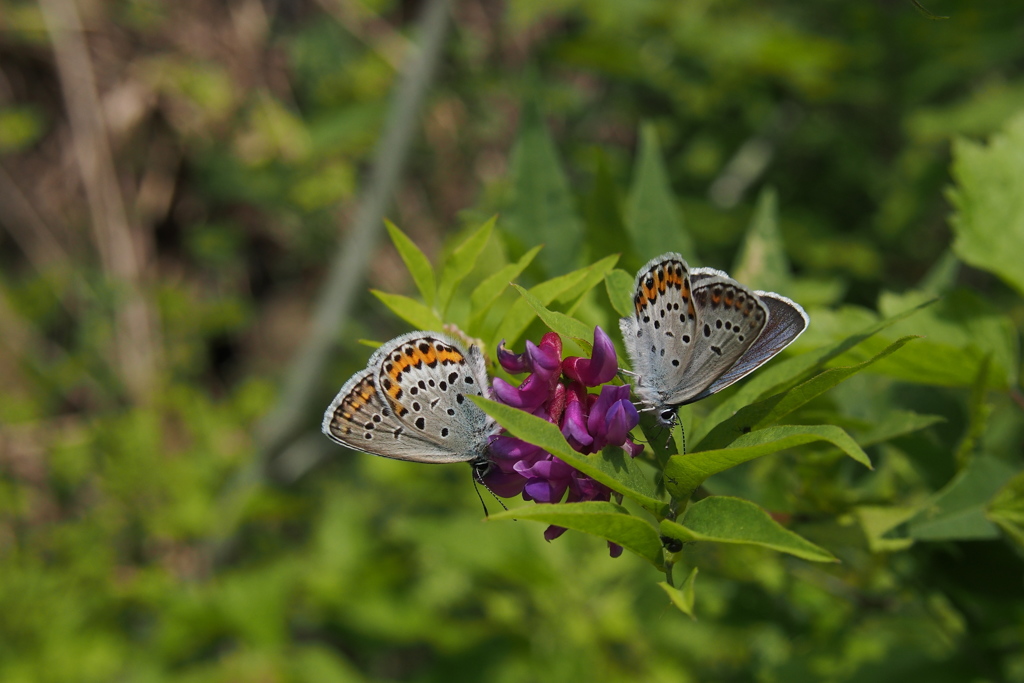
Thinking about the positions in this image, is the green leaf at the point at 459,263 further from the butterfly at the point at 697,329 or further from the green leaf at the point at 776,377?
the green leaf at the point at 776,377

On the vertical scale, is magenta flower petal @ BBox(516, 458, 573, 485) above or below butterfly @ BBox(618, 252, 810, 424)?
below

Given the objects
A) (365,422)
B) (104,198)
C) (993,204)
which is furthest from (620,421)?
(104,198)

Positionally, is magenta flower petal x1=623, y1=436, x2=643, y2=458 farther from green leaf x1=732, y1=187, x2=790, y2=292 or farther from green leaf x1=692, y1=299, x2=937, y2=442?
green leaf x1=732, y1=187, x2=790, y2=292

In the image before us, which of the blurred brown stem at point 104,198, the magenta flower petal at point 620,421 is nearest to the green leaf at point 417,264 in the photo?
the magenta flower petal at point 620,421

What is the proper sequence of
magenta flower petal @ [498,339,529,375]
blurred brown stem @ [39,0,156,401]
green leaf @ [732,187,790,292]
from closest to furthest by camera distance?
magenta flower petal @ [498,339,529,375] < green leaf @ [732,187,790,292] < blurred brown stem @ [39,0,156,401]

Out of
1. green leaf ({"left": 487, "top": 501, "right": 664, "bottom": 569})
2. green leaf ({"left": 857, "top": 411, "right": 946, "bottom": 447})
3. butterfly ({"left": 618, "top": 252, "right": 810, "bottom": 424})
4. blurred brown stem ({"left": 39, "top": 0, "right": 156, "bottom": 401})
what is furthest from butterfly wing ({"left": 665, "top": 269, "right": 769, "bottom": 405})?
blurred brown stem ({"left": 39, "top": 0, "right": 156, "bottom": 401})

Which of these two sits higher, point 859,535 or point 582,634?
point 859,535

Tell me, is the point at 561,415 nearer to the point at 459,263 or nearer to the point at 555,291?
the point at 555,291

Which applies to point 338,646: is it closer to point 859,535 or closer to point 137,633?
point 137,633

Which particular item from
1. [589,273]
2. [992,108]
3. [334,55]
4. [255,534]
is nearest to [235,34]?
[334,55]
